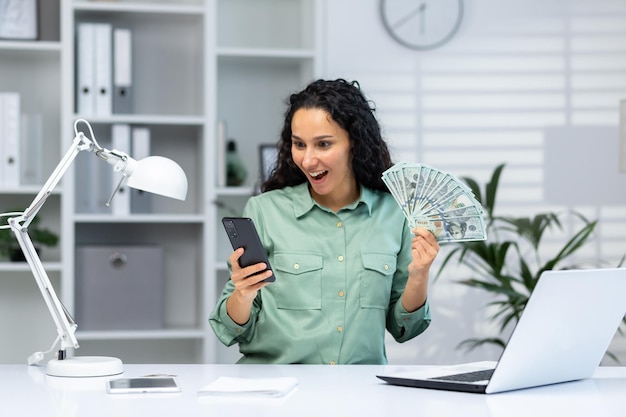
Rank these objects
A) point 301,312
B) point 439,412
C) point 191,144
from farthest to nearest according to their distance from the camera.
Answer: point 191,144 < point 301,312 < point 439,412

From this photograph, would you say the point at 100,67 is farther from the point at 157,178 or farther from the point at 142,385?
the point at 142,385

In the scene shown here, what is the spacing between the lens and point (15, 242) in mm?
3545

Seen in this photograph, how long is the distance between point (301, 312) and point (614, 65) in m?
2.30

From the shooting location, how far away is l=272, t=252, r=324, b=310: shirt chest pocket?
2.24 m

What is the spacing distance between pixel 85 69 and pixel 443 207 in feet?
6.16

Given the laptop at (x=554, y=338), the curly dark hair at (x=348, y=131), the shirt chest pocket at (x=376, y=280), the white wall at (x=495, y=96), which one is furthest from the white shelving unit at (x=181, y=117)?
the laptop at (x=554, y=338)

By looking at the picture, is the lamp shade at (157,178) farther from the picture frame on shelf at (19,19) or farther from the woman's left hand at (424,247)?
the picture frame on shelf at (19,19)

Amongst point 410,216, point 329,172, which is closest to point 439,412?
point 410,216

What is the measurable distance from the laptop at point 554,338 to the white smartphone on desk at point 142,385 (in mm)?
402

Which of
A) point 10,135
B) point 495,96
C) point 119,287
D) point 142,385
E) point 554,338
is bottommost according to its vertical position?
point 119,287

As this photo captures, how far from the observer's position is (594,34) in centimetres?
391

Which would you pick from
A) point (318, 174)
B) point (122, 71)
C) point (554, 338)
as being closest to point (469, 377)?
point (554, 338)

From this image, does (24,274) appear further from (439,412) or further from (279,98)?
(439,412)

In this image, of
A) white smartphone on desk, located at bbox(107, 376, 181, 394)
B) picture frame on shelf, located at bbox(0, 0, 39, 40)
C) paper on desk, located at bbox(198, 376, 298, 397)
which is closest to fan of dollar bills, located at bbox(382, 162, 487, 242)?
paper on desk, located at bbox(198, 376, 298, 397)
